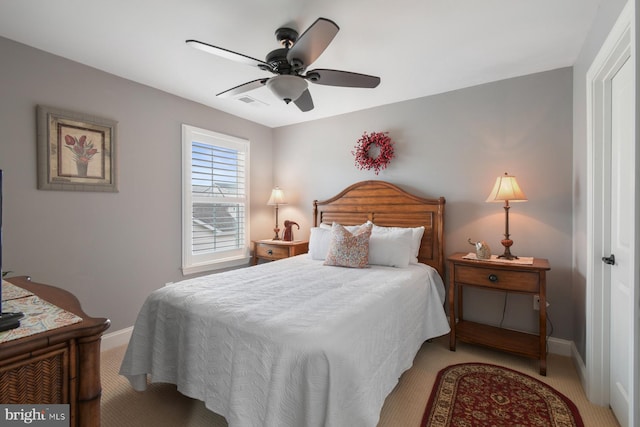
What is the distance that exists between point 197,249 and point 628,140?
3.74 metres

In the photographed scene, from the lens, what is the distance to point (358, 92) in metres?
3.18

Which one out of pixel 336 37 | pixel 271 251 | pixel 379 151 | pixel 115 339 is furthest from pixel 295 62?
pixel 115 339

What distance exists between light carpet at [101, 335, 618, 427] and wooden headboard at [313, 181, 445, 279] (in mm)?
946

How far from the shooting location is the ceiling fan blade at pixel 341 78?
6.64 feet

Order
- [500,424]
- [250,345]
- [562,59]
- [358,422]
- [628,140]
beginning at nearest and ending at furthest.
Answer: [358,422]
[250,345]
[628,140]
[500,424]
[562,59]

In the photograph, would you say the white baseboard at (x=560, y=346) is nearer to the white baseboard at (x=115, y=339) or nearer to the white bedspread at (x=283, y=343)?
the white bedspread at (x=283, y=343)

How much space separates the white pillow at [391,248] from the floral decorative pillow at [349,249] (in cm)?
9

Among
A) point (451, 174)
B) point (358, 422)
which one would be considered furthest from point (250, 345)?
point (451, 174)

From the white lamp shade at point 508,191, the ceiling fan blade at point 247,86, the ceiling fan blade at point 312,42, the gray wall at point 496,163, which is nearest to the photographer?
the ceiling fan blade at point 312,42

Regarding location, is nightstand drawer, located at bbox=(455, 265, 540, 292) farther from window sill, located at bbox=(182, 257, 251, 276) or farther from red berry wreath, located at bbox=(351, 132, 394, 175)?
window sill, located at bbox=(182, 257, 251, 276)

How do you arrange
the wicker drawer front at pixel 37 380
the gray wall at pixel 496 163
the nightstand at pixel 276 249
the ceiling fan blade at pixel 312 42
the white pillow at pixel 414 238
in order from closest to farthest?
1. the wicker drawer front at pixel 37 380
2. the ceiling fan blade at pixel 312 42
3. the gray wall at pixel 496 163
4. the white pillow at pixel 414 238
5. the nightstand at pixel 276 249

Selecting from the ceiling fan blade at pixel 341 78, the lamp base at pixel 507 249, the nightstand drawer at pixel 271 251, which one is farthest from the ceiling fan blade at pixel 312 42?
the nightstand drawer at pixel 271 251

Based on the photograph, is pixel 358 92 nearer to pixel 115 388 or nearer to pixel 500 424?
pixel 500 424

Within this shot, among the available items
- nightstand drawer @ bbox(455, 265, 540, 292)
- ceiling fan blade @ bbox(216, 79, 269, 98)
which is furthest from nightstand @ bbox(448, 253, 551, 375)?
ceiling fan blade @ bbox(216, 79, 269, 98)
